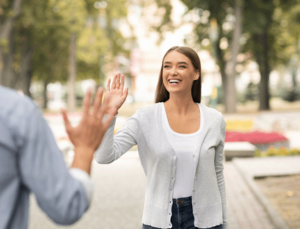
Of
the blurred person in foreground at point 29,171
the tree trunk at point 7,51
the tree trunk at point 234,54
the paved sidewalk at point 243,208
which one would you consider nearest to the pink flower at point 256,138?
the paved sidewalk at point 243,208

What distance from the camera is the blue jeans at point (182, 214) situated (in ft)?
8.56

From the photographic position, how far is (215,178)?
2771 mm

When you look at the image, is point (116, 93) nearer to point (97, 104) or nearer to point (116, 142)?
point (116, 142)

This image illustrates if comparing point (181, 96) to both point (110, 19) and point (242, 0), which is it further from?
point (110, 19)

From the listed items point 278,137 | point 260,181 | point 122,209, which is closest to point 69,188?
point 122,209

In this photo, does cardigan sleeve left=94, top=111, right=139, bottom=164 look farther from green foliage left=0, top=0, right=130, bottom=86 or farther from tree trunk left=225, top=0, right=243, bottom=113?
tree trunk left=225, top=0, right=243, bottom=113

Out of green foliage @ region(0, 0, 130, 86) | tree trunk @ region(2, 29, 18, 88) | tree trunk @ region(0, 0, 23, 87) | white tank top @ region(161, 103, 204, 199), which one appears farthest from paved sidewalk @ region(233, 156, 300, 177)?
tree trunk @ region(2, 29, 18, 88)

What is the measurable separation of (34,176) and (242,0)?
26.2 metres

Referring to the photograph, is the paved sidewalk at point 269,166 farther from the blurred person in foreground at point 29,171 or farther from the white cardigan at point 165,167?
the blurred person in foreground at point 29,171

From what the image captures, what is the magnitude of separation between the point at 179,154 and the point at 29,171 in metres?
1.49

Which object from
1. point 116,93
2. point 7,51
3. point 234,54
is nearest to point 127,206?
point 116,93

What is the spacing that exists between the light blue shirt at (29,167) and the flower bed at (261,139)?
40.1 feet

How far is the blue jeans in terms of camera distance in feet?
8.56

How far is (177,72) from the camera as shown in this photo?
281 centimetres
